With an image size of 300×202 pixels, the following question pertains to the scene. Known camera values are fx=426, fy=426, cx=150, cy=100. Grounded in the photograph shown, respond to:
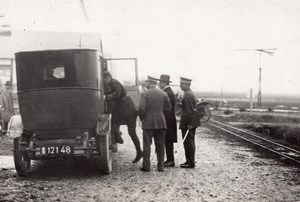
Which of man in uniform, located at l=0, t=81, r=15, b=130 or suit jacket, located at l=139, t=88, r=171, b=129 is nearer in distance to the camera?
suit jacket, located at l=139, t=88, r=171, b=129

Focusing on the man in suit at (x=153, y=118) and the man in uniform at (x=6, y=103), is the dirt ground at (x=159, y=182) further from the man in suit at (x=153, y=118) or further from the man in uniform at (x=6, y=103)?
the man in uniform at (x=6, y=103)

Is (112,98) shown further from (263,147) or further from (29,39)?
(29,39)

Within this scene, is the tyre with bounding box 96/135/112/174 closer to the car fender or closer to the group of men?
the group of men

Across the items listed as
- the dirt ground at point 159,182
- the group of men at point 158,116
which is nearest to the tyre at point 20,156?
the dirt ground at point 159,182

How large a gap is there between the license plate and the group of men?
1.62 m

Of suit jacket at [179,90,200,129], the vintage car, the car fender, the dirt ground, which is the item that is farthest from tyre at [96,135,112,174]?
suit jacket at [179,90,200,129]

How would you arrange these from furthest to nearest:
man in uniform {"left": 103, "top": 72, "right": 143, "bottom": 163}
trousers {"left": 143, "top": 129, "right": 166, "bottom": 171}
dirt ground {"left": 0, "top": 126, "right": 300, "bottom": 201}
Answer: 1. man in uniform {"left": 103, "top": 72, "right": 143, "bottom": 163}
2. trousers {"left": 143, "top": 129, "right": 166, "bottom": 171}
3. dirt ground {"left": 0, "top": 126, "right": 300, "bottom": 201}

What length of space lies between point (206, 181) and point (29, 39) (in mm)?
35257

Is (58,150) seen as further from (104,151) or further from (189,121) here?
(189,121)

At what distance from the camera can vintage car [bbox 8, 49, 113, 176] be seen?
295 inches

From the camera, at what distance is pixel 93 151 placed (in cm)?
780

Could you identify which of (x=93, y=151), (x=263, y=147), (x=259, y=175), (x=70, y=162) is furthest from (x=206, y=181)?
(x=263, y=147)

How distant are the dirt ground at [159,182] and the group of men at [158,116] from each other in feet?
1.14

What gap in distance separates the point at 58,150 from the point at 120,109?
7.77 feet
